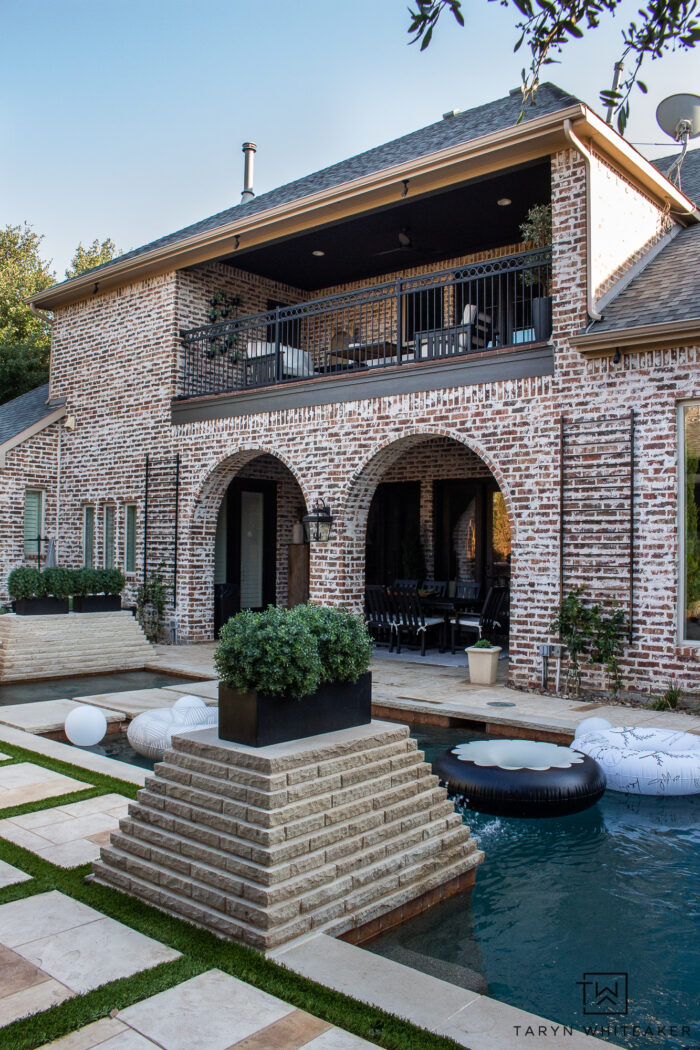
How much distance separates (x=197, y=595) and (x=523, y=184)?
7.11 m

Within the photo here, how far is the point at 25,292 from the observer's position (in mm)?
24469

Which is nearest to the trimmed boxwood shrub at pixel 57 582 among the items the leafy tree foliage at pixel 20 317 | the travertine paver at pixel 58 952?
the travertine paver at pixel 58 952

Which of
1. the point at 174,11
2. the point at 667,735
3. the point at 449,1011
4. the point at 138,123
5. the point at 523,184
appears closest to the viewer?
the point at 449,1011

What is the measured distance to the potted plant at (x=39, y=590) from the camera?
970 centimetres

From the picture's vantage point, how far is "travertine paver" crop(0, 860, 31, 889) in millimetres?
3498

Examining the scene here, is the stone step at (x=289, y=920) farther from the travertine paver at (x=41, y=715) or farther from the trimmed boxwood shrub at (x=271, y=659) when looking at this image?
the travertine paver at (x=41, y=715)

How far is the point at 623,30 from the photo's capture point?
116 inches

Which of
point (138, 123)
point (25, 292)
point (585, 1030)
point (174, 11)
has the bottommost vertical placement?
point (585, 1030)

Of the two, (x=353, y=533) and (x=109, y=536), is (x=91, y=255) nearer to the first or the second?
(x=109, y=536)

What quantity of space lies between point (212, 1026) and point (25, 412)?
1422 centimetres

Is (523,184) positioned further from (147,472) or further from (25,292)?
(25,292)

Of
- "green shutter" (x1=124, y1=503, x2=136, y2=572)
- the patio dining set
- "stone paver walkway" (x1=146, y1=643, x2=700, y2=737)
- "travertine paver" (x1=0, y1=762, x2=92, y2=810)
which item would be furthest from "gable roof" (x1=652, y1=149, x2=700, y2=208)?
"travertine paver" (x1=0, y1=762, x2=92, y2=810)

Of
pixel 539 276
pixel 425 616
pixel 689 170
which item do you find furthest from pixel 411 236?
pixel 425 616

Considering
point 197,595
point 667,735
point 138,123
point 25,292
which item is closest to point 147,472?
point 197,595
